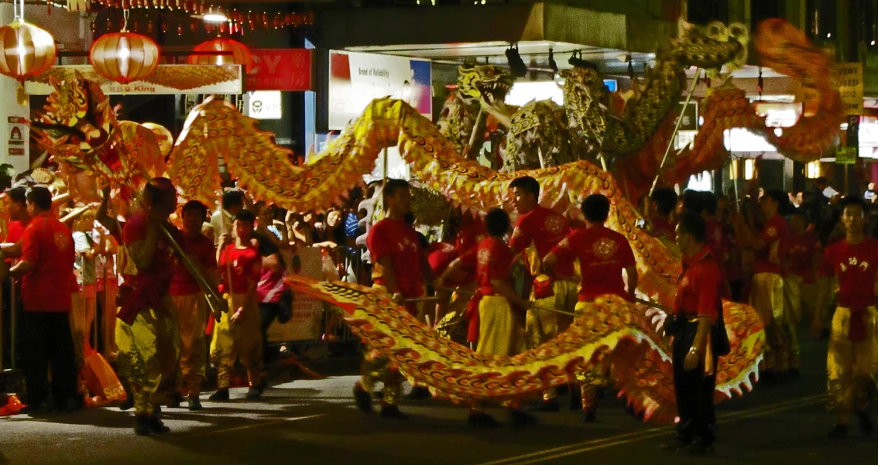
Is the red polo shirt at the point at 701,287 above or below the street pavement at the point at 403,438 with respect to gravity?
above

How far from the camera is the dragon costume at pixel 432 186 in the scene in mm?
10898

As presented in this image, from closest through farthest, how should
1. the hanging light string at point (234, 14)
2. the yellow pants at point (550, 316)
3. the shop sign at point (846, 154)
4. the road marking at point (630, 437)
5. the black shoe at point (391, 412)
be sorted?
the road marking at point (630, 437)
the black shoe at point (391, 412)
the yellow pants at point (550, 316)
the hanging light string at point (234, 14)
the shop sign at point (846, 154)

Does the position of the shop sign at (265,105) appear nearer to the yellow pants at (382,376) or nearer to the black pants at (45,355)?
the black pants at (45,355)

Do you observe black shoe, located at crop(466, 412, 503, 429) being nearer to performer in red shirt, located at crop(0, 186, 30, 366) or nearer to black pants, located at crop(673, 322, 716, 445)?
black pants, located at crop(673, 322, 716, 445)

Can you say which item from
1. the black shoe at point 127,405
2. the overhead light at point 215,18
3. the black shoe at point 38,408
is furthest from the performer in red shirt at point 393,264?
the overhead light at point 215,18

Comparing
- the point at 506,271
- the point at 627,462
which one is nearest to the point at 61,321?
the point at 506,271

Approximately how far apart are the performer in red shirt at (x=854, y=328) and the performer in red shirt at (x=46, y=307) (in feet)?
20.5

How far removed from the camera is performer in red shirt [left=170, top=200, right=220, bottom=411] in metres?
12.4

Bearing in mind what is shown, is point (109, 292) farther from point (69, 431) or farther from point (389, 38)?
point (389, 38)

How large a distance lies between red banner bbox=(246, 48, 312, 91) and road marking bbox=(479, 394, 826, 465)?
9693mm

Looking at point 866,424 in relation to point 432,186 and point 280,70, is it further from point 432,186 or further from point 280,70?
point 280,70

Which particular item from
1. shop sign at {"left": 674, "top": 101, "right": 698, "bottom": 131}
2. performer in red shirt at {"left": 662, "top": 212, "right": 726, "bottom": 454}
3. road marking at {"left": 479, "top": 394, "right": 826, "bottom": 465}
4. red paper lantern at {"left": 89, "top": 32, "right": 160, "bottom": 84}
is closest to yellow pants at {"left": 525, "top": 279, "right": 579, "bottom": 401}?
road marking at {"left": 479, "top": 394, "right": 826, "bottom": 465}

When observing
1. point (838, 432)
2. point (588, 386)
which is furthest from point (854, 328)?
point (588, 386)

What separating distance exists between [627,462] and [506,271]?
219cm
